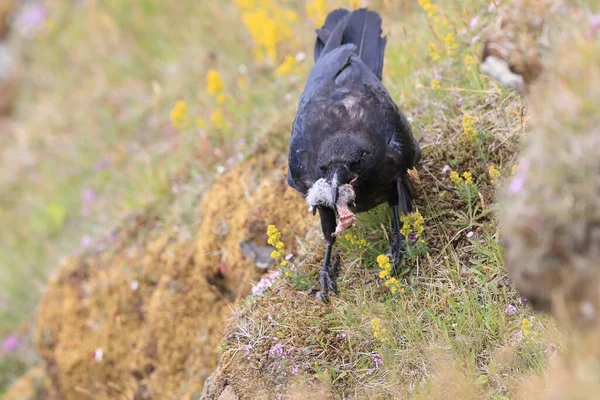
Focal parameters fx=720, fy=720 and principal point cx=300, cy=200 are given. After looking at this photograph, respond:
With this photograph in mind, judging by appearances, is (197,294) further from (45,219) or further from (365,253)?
(45,219)

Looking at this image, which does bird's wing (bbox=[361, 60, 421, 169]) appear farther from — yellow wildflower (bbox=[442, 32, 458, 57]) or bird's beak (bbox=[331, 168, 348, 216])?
yellow wildflower (bbox=[442, 32, 458, 57])

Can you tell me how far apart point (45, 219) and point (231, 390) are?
575cm

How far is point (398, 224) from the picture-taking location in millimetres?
3982

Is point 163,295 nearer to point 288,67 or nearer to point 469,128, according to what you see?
point 288,67

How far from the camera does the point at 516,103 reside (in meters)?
4.11

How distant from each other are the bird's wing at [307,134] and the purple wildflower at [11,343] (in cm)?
493

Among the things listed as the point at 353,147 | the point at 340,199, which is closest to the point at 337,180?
the point at 340,199

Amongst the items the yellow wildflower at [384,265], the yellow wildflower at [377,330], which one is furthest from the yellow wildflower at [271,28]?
the yellow wildflower at [377,330]

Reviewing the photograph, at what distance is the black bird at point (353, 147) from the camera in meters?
3.71

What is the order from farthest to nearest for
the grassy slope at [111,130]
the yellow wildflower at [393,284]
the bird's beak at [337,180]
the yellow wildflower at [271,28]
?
the grassy slope at [111,130] → the yellow wildflower at [271,28] → the bird's beak at [337,180] → the yellow wildflower at [393,284]

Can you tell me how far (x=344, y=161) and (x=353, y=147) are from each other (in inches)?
4.2

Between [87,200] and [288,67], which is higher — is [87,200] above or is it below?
below

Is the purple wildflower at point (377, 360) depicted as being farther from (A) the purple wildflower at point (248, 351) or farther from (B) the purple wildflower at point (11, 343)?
(B) the purple wildflower at point (11, 343)

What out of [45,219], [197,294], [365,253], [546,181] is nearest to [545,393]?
[546,181]
